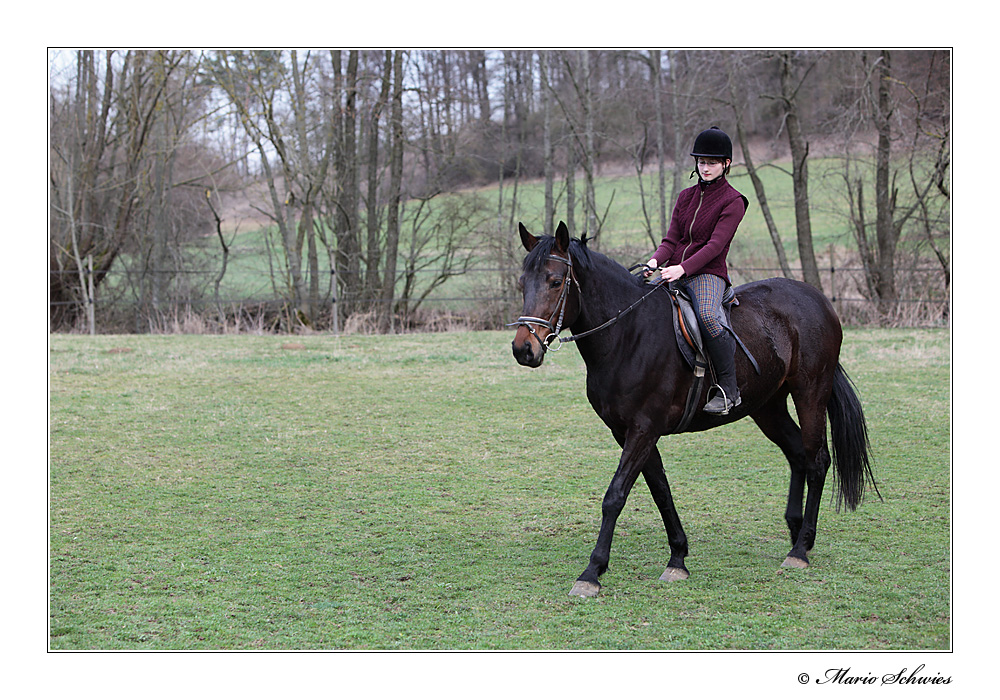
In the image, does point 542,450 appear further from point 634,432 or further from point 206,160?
point 206,160

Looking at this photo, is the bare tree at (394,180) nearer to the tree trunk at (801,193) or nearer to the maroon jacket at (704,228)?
the tree trunk at (801,193)

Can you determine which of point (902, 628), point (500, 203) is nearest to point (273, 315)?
point (500, 203)

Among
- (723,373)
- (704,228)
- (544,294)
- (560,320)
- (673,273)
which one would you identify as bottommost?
(723,373)

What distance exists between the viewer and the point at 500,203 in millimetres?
22344

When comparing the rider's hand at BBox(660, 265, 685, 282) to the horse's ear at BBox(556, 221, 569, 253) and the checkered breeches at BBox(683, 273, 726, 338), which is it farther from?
the horse's ear at BBox(556, 221, 569, 253)

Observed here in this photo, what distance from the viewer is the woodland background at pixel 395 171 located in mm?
18859

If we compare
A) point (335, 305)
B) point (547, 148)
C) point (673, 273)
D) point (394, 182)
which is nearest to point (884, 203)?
point (547, 148)

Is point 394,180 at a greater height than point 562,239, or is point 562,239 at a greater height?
point 394,180

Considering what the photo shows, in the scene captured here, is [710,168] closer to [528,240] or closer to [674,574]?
[528,240]

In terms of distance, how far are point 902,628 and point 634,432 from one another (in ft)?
5.06

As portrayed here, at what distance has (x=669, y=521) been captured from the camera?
15.2ft

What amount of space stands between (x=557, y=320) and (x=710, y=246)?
0.96m

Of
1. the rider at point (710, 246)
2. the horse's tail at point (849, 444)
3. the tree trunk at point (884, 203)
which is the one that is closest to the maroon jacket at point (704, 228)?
the rider at point (710, 246)

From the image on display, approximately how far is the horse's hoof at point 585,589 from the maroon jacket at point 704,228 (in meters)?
1.73
